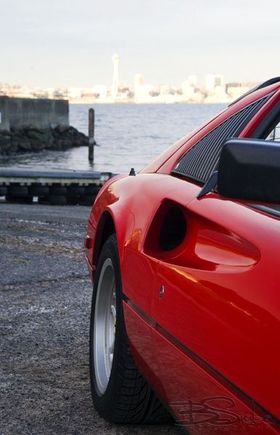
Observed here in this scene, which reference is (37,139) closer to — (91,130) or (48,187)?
(91,130)

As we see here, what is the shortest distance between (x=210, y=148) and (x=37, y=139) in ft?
153

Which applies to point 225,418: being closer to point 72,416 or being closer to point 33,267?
point 72,416

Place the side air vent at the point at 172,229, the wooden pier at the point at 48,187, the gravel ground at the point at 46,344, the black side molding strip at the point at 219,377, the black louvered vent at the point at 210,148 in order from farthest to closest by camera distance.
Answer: the wooden pier at the point at 48,187 → the gravel ground at the point at 46,344 → the black louvered vent at the point at 210,148 → the side air vent at the point at 172,229 → the black side molding strip at the point at 219,377

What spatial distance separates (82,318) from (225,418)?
3267mm

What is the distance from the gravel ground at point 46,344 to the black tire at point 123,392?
0.07 metres

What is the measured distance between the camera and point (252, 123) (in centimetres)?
241

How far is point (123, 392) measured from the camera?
9.31 feet

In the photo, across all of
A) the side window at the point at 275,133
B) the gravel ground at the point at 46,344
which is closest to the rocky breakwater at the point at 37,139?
the gravel ground at the point at 46,344

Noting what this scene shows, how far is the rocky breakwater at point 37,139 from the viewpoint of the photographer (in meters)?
45.4

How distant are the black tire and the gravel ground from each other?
0.23 feet

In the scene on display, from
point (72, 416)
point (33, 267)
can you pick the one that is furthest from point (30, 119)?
point (72, 416)

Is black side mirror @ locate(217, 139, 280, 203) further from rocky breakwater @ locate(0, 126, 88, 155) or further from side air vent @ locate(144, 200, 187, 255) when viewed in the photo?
rocky breakwater @ locate(0, 126, 88, 155)

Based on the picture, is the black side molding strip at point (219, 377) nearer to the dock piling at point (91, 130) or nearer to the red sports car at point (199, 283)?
the red sports car at point (199, 283)

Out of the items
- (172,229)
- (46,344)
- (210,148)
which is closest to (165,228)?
(172,229)
